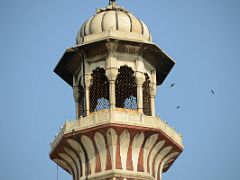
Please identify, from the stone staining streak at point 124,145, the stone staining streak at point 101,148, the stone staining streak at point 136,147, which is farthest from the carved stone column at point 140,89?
the stone staining streak at point 101,148

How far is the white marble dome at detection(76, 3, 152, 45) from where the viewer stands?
4503 cm

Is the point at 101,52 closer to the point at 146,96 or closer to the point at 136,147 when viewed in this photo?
the point at 146,96

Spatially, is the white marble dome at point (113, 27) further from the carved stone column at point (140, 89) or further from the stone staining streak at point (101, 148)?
the stone staining streak at point (101, 148)

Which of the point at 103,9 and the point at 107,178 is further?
the point at 103,9

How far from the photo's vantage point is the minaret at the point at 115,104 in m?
43.7

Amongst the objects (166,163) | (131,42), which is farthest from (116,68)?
(166,163)

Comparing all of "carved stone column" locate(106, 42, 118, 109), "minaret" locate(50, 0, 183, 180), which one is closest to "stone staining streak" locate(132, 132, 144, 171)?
"minaret" locate(50, 0, 183, 180)

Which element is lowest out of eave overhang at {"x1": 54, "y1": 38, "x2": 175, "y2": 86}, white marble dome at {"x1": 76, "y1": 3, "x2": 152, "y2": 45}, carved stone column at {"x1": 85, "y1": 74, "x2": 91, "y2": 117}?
carved stone column at {"x1": 85, "y1": 74, "x2": 91, "y2": 117}

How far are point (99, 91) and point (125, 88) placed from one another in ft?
3.25

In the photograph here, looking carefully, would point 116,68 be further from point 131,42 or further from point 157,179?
point 157,179

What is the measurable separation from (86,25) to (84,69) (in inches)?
72.2

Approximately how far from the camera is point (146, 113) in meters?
45.9

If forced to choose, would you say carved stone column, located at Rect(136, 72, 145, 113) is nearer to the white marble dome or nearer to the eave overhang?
the eave overhang

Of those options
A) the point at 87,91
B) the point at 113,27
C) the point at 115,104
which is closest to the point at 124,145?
the point at 115,104
